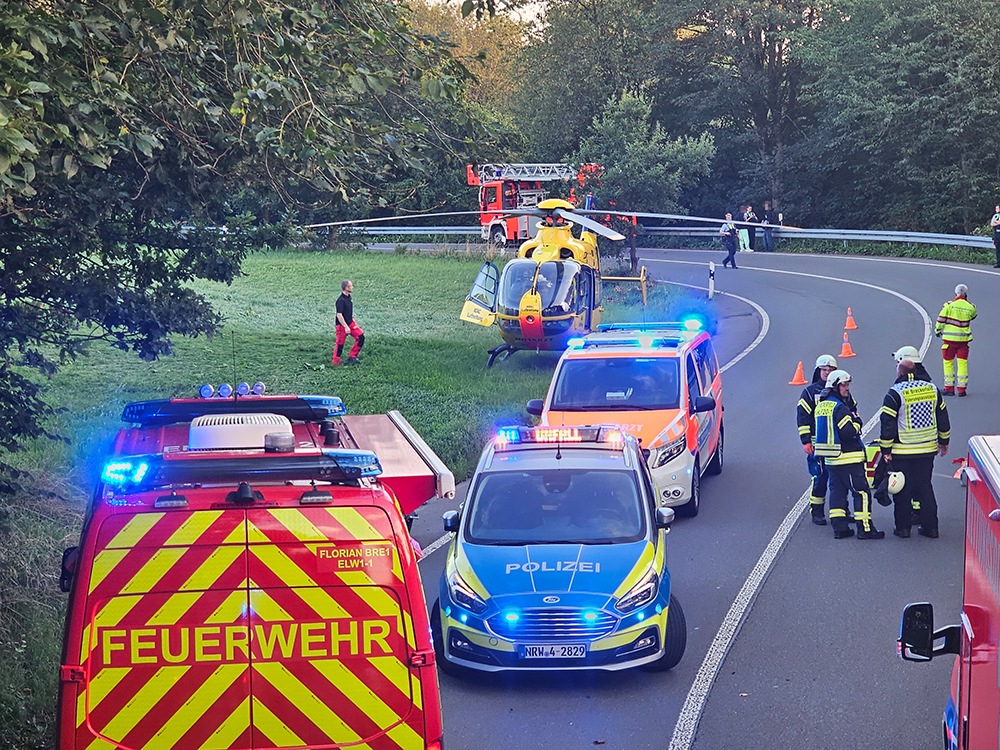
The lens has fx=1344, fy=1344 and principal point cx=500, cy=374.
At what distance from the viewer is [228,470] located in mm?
6105

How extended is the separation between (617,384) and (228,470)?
433 inches

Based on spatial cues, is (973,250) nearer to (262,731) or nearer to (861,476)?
(861,476)

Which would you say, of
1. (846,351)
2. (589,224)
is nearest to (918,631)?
(589,224)

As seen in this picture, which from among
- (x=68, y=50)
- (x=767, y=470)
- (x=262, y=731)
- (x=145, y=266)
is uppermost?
(x=68, y=50)

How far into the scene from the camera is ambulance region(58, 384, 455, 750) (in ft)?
19.1

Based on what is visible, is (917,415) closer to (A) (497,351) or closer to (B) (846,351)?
(B) (846,351)

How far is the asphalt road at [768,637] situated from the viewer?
955 cm

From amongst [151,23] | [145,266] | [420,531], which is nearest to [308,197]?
[145,266]

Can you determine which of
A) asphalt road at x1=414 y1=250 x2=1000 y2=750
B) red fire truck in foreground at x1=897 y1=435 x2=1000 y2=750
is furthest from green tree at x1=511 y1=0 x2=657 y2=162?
red fire truck in foreground at x1=897 y1=435 x2=1000 y2=750

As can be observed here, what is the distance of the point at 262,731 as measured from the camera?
588 centimetres

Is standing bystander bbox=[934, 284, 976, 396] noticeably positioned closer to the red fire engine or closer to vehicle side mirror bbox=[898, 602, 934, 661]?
vehicle side mirror bbox=[898, 602, 934, 661]

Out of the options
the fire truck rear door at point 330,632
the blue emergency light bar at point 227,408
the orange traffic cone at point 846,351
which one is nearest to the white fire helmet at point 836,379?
the blue emergency light bar at point 227,408

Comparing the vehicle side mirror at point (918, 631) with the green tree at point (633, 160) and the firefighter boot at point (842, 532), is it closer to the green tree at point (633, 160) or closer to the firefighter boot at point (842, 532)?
the firefighter boot at point (842, 532)

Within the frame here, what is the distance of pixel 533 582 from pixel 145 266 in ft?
17.8
